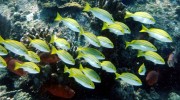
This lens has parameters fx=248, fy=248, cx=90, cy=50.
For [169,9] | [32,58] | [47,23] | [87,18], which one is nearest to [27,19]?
[47,23]

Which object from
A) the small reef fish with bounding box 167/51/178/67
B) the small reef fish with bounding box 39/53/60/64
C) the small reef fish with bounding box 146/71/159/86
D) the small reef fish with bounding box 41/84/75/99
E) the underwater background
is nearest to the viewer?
the underwater background

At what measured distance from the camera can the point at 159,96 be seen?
8.00 meters

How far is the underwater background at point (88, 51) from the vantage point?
17.7 feet

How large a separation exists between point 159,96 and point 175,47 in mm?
1698

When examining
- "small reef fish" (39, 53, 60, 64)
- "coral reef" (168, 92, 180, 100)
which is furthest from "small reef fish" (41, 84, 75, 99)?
"coral reef" (168, 92, 180, 100)

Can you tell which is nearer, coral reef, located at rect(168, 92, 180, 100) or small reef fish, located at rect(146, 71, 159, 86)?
small reef fish, located at rect(146, 71, 159, 86)

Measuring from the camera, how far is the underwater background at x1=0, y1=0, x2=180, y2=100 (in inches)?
212

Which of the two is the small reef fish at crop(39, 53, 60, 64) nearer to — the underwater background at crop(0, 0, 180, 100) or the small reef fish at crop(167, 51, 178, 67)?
the underwater background at crop(0, 0, 180, 100)

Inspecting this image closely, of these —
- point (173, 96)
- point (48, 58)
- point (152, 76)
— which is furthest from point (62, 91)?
point (173, 96)

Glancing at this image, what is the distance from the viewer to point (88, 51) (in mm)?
5414

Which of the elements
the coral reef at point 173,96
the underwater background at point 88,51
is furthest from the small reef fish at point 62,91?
the coral reef at point 173,96

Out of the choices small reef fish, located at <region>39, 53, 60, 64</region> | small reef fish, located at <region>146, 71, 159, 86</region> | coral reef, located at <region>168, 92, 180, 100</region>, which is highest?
small reef fish, located at <region>39, 53, 60, 64</region>

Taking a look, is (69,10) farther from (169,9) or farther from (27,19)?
(169,9)

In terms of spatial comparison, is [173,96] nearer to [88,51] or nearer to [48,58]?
[88,51]
